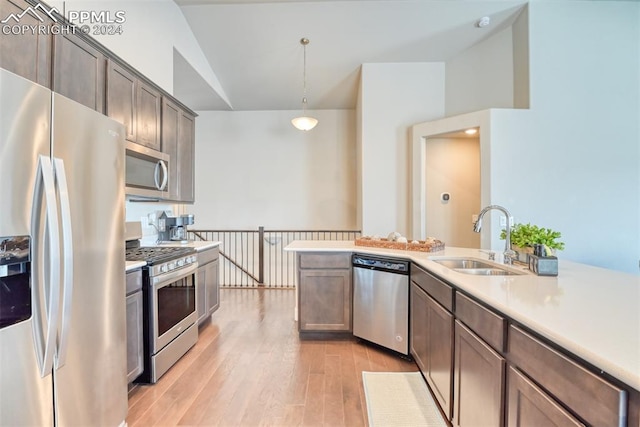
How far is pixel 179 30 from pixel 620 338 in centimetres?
482

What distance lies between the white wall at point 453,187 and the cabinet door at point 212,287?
316 cm

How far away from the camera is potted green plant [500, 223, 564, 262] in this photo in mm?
1818

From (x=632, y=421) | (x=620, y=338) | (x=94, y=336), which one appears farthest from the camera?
(x=94, y=336)

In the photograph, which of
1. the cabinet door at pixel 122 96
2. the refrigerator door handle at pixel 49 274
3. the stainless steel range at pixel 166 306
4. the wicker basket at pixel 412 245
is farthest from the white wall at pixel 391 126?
the refrigerator door handle at pixel 49 274

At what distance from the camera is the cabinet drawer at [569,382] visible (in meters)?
0.77

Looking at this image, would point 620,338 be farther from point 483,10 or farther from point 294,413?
point 483,10

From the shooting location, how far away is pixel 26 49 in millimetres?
1596

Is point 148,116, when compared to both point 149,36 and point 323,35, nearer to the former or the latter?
point 149,36

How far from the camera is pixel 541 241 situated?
1.83 metres

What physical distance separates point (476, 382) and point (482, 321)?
0.31 metres

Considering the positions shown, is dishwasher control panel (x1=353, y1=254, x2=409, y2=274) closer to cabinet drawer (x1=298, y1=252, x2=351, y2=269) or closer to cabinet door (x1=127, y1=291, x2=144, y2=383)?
cabinet drawer (x1=298, y1=252, x2=351, y2=269)

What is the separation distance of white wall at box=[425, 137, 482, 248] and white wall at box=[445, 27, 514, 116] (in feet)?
1.80

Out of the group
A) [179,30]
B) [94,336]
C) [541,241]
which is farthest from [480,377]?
[179,30]

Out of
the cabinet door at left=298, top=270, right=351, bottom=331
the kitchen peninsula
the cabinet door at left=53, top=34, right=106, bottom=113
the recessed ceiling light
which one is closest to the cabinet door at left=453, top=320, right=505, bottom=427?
the kitchen peninsula
